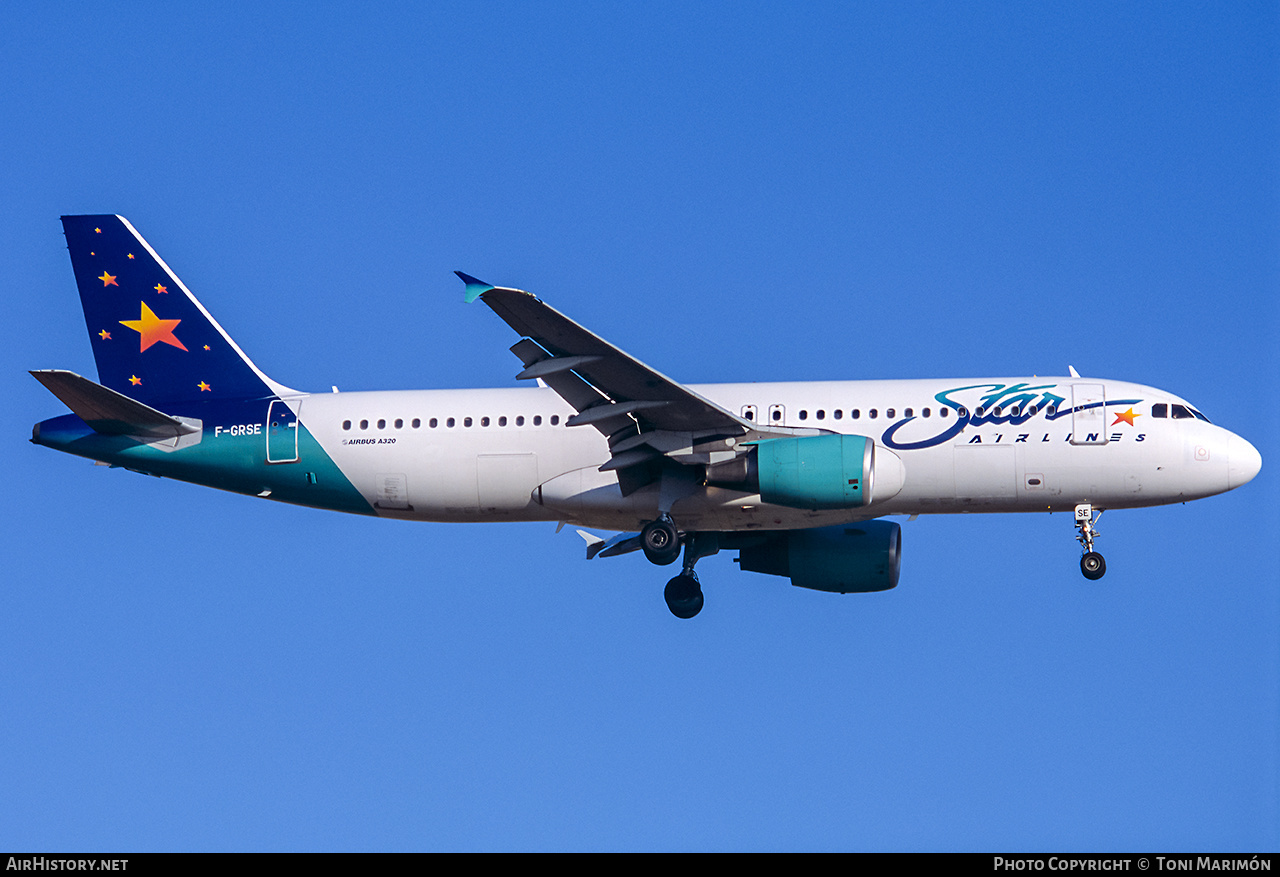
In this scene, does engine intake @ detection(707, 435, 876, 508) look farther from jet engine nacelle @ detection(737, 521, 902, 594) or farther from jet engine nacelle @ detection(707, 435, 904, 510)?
jet engine nacelle @ detection(737, 521, 902, 594)

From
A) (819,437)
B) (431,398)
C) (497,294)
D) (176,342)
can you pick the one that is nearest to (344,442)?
(431,398)

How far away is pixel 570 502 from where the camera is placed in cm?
3509

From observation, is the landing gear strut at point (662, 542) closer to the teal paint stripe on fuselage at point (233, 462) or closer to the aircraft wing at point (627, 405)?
the aircraft wing at point (627, 405)

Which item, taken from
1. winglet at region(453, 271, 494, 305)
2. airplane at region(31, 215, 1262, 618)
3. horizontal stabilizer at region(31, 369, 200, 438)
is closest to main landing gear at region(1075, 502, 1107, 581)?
airplane at region(31, 215, 1262, 618)

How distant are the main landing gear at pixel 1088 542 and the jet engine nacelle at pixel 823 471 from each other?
4633 mm

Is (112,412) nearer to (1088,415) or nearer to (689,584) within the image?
(689,584)

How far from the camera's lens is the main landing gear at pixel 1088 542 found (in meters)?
34.9

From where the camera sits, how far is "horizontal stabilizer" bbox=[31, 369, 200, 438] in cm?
3431

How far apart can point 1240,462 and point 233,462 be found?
23.9 m

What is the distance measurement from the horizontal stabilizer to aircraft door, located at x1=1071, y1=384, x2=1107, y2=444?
2109cm

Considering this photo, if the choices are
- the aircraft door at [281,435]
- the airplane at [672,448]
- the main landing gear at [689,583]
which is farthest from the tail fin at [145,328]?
the main landing gear at [689,583]

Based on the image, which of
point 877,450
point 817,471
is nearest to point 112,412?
point 817,471

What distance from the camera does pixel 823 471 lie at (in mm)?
33031
